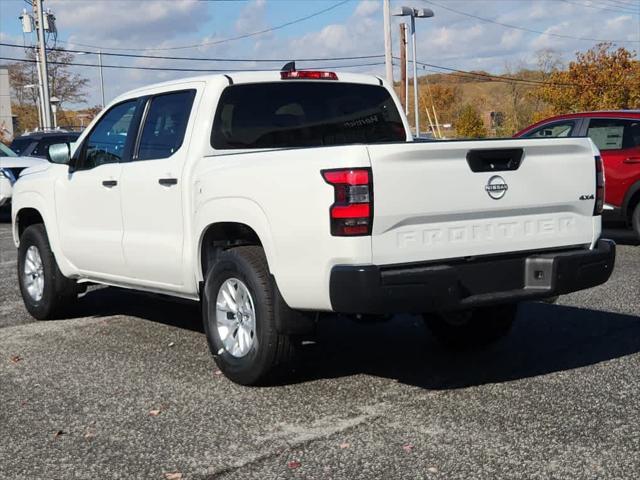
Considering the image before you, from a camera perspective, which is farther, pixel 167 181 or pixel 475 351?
pixel 475 351

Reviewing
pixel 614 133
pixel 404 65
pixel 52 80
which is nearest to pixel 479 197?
pixel 614 133

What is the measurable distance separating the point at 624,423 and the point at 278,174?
2.23 metres

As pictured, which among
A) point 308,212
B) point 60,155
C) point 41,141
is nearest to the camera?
point 308,212

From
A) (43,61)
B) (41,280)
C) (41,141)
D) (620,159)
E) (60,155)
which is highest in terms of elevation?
(43,61)

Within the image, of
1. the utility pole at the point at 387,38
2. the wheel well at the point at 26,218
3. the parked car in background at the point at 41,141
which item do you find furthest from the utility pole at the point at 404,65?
the wheel well at the point at 26,218

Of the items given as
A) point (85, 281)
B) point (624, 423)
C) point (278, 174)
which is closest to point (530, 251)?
point (624, 423)

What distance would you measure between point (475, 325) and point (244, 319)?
1.73 metres

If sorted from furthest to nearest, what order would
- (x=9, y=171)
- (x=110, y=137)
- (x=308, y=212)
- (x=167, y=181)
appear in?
(x=9, y=171) → (x=110, y=137) → (x=167, y=181) → (x=308, y=212)

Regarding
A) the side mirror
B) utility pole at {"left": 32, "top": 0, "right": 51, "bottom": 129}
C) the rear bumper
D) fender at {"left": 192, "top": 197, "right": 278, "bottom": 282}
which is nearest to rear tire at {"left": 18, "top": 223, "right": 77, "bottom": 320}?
the side mirror

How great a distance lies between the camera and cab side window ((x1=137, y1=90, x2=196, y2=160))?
6086 mm

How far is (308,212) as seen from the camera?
474cm

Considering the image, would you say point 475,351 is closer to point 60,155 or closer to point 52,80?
point 60,155

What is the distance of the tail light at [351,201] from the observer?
454cm

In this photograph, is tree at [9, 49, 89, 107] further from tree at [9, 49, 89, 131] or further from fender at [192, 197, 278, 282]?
fender at [192, 197, 278, 282]
